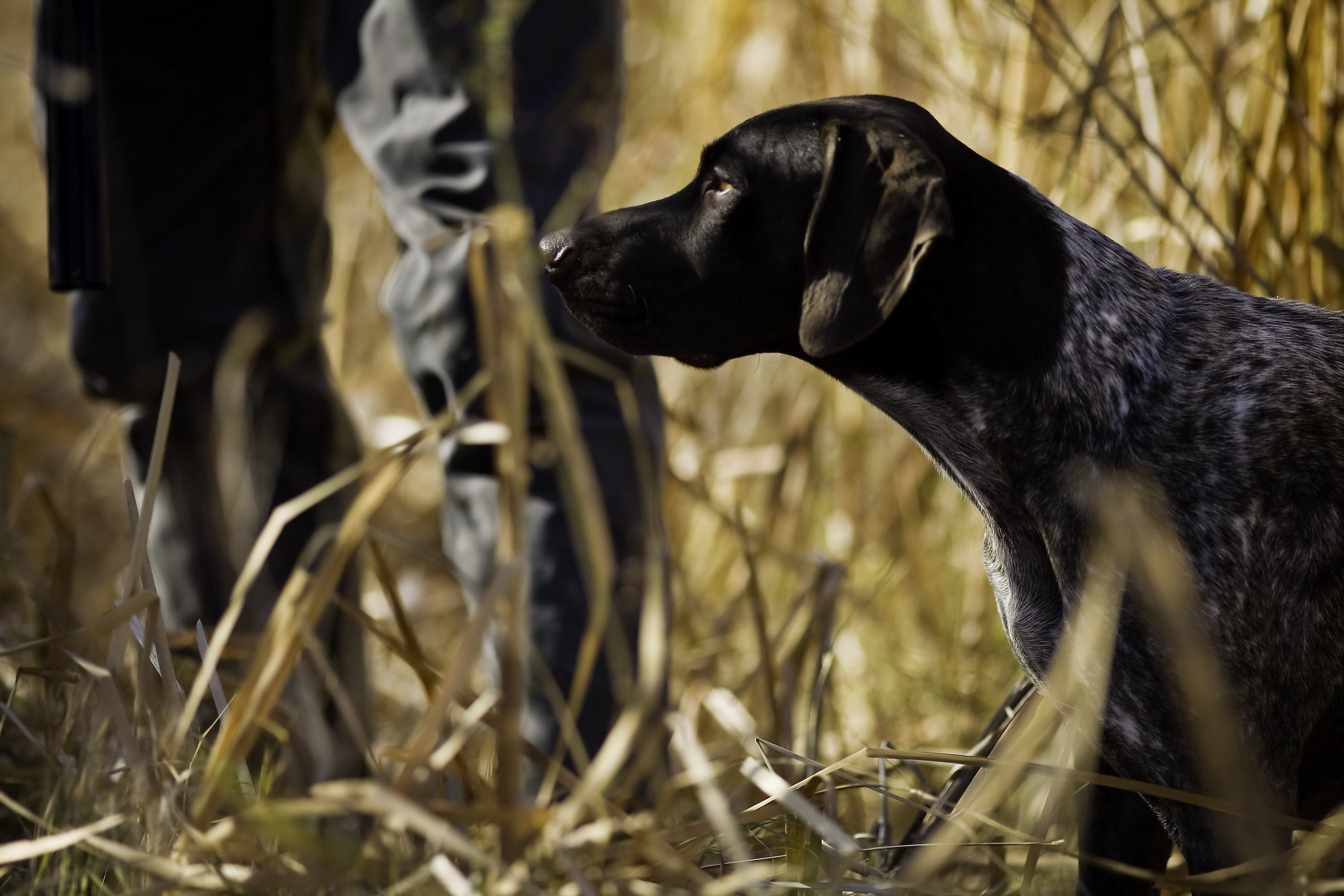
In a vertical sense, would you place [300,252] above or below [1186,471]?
above

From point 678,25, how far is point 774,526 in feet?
8.11

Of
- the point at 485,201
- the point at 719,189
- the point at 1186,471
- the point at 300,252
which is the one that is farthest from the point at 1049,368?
the point at 300,252

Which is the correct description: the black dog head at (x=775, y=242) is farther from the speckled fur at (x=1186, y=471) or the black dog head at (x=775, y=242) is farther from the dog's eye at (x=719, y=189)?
the speckled fur at (x=1186, y=471)

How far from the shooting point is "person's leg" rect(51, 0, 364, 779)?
8.09ft

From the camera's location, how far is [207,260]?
2553mm

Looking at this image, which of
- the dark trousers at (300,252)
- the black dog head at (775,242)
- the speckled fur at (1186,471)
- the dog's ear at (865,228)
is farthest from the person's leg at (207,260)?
the speckled fur at (1186,471)

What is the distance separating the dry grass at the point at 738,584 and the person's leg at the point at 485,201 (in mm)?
115

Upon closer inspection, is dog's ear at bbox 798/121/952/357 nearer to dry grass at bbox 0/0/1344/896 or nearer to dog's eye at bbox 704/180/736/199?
dog's eye at bbox 704/180/736/199

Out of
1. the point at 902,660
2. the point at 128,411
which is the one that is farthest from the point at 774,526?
the point at 128,411

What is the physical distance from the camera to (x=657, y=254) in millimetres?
1926

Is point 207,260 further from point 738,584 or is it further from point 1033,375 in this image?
point 738,584

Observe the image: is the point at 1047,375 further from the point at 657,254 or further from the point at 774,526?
the point at 774,526

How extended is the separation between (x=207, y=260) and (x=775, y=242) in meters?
1.30

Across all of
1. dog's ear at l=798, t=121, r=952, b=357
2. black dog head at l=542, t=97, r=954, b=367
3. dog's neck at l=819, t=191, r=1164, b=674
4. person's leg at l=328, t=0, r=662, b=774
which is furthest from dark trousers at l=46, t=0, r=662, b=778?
dog's neck at l=819, t=191, r=1164, b=674
